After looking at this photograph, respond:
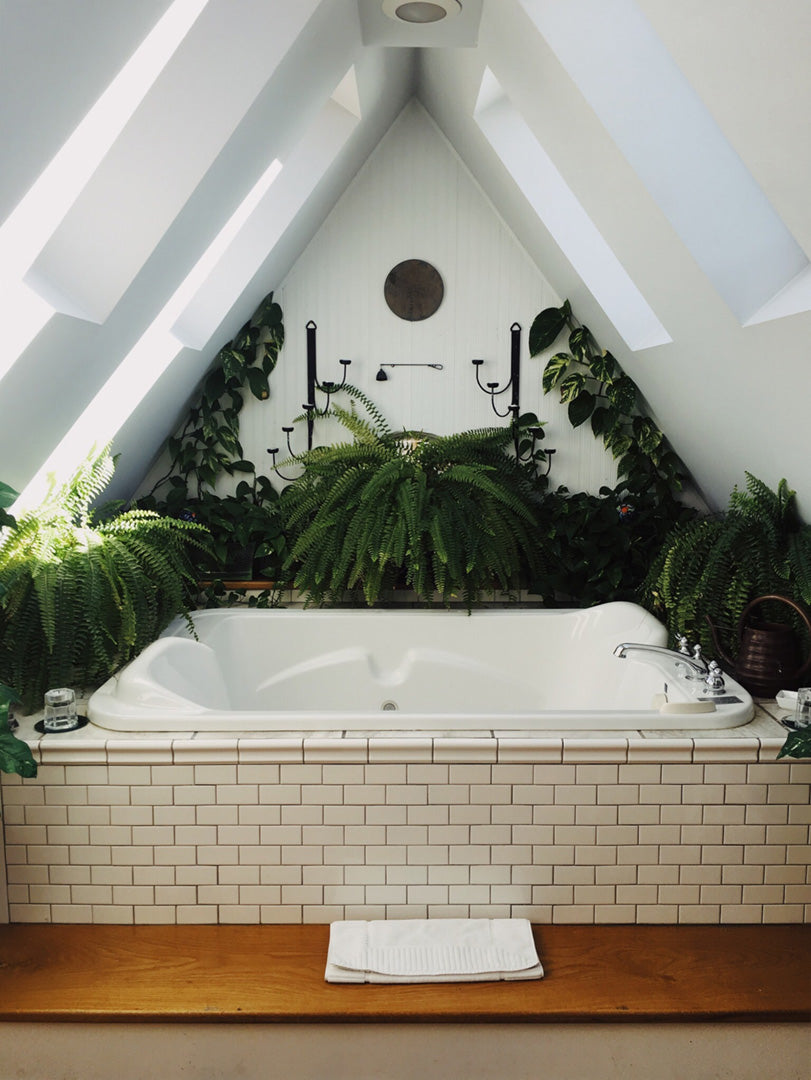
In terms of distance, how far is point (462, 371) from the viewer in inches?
154

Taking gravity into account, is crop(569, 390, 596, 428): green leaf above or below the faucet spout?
above

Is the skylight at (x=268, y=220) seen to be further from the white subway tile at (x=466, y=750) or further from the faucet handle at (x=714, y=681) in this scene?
the faucet handle at (x=714, y=681)

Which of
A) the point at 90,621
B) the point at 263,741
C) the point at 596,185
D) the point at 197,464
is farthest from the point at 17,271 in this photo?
the point at 197,464

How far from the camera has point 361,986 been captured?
1977mm

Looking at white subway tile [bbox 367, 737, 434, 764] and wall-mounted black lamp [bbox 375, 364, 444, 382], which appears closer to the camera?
white subway tile [bbox 367, 737, 434, 764]

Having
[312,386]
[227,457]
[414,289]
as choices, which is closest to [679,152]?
[414,289]

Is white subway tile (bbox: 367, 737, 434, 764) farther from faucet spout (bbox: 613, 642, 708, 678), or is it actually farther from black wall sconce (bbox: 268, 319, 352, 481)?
black wall sconce (bbox: 268, 319, 352, 481)

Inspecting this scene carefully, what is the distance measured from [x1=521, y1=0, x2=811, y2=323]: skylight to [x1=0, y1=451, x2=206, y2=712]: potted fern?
1.74 meters

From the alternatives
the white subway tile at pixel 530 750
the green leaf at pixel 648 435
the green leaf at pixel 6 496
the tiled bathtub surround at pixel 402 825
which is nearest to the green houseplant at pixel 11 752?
the tiled bathtub surround at pixel 402 825

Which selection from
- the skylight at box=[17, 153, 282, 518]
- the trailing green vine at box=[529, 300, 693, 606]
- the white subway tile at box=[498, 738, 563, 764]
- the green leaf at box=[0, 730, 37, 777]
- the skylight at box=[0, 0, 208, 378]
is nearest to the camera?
the green leaf at box=[0, 730, 37, 777]

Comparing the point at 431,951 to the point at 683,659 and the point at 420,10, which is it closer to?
the point at 683,659

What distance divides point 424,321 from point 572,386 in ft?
2.33

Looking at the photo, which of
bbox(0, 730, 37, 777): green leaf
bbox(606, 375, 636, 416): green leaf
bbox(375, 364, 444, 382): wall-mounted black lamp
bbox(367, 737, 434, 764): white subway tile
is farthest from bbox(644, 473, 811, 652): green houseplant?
bbox(0, 730, 37, 777): green leaf

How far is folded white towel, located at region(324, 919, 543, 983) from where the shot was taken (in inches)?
78.4
